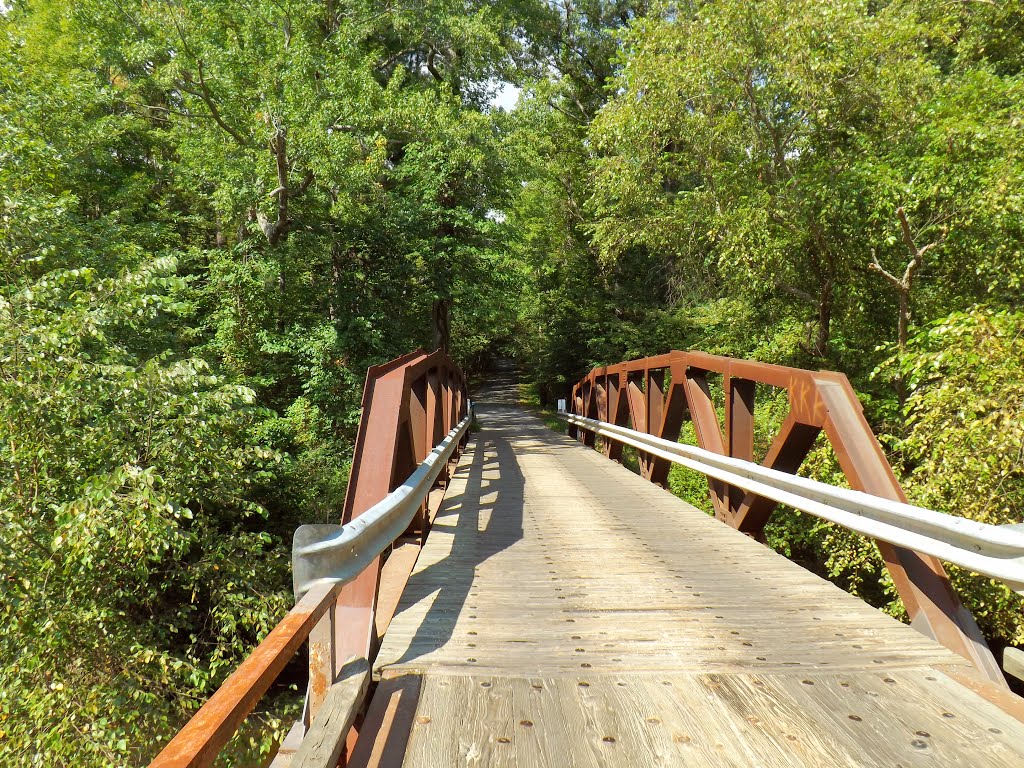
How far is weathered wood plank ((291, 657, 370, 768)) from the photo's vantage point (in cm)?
152

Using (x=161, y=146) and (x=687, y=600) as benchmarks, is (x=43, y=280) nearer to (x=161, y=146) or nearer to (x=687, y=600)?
(x=687, y=600)

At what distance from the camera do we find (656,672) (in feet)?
7.61

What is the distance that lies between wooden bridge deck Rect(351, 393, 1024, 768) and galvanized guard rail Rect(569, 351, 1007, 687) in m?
0.20

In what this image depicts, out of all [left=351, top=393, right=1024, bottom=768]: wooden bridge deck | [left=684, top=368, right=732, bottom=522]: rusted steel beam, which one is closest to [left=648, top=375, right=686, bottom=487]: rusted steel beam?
[left=684, top=368, right=732, bottom=522]: rusted steel beam

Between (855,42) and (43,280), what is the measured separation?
11735 millimetres

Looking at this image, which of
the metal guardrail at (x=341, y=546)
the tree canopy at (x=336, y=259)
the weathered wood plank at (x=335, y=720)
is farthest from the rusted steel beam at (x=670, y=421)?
the weathered wood plank at (x=335, y=720)

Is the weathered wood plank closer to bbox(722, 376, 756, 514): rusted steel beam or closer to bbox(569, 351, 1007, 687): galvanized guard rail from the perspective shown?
bbox(569, 351, 1007, 687): galvanized guard rail

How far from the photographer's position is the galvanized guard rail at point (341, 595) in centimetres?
122

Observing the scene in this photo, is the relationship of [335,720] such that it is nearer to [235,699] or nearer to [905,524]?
[235,699]

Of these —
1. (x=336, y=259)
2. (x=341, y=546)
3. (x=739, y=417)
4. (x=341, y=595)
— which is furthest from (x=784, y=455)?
(x=336, y=259)

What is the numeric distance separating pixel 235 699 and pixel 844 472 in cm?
361

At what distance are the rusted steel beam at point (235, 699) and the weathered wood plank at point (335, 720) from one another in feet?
0.87

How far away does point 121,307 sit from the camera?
599 cm

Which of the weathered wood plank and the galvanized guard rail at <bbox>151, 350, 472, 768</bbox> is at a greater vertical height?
the galvanized guard rail at <bbox>151, 350, 472, 768</bbox>
